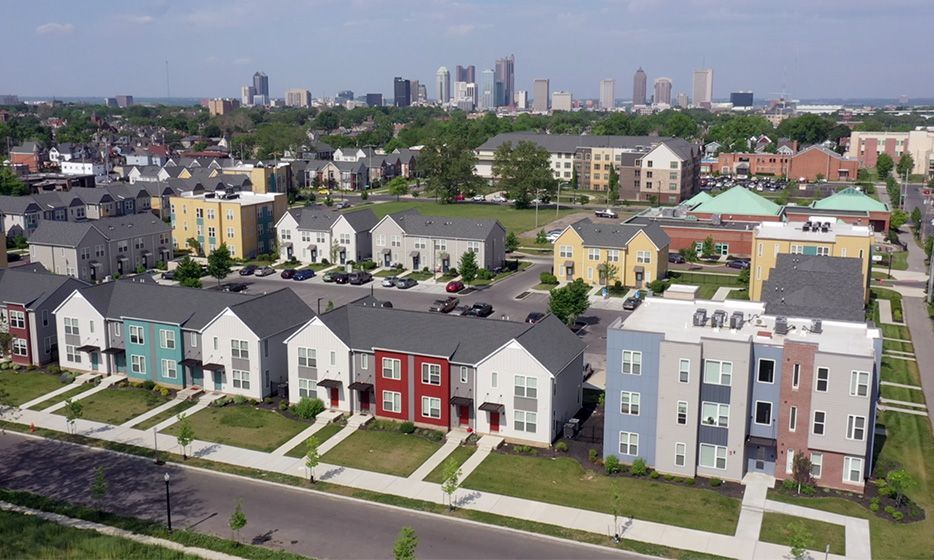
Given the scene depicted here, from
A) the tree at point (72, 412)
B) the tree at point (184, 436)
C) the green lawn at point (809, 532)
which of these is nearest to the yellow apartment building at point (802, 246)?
the green lawn at point (809, 532)

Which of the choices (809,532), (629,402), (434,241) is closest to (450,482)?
(629,402)

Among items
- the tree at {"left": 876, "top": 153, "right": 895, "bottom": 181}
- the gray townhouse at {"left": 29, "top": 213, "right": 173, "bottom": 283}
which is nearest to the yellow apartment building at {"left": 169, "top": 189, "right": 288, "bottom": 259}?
the gray townhouse at {"left": 29, "top": 213, "right": 173, "bottom": 283}

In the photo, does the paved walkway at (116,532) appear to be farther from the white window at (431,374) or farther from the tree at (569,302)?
the tree at (569,302)

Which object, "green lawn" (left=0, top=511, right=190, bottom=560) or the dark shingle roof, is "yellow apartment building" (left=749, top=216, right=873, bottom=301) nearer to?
the dark shingle roof

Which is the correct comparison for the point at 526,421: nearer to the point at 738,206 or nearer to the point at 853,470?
the point at 853,470

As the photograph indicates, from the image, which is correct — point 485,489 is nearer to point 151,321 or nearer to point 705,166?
point 151,321

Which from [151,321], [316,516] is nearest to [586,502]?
[316,516]
